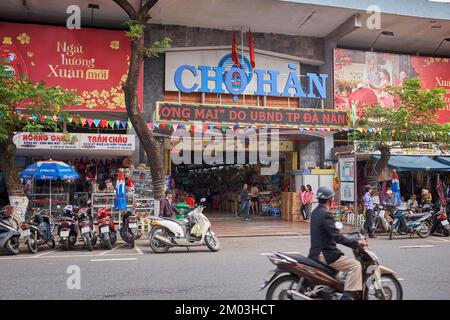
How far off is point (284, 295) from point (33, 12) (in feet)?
56.3

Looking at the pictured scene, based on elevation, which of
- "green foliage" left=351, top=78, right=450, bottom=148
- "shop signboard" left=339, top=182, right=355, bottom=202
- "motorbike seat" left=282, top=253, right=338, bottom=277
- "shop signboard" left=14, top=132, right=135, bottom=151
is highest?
"green foliage" left=351, top=78, right=450, bottom=148

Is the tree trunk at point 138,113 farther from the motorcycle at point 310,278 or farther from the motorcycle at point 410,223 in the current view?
the motorcycle at point 310,278

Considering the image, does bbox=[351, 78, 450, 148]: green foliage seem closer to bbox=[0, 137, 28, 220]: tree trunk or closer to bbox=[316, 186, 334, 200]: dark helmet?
bbox=[316, 186, 334, 200]: dark helmet

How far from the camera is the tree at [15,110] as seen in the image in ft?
39.3

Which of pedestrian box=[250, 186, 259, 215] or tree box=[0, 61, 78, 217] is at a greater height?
tree box=[0, 61, 78, 217]

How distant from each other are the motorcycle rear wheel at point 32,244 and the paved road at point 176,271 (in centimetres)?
22

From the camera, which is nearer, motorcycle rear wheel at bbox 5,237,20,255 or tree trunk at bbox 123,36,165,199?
motorcycle rear wheel at bbox 5,237,20,255

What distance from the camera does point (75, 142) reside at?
15.3 metres

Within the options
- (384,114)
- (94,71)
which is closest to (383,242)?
(384,114)

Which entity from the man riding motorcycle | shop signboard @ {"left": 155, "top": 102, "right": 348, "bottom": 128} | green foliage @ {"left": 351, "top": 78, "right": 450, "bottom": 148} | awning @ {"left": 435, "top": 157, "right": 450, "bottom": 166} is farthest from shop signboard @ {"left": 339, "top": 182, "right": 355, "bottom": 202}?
the man riding motorcycle

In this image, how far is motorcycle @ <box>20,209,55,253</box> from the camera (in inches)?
425

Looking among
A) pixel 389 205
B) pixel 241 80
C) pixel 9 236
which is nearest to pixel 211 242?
pixel 9 236
